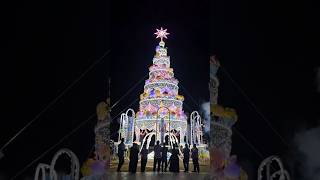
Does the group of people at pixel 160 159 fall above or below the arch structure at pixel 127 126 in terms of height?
below

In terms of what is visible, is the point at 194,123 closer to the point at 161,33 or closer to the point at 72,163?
the point at 161,33

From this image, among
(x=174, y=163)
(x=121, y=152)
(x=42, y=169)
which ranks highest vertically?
(x=121, y=152)

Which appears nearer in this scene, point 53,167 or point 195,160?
point 53,167

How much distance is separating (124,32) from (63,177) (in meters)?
3.04

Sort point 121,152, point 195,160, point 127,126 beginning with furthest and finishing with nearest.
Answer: point 127,126 → point 195,160 → point 121,152

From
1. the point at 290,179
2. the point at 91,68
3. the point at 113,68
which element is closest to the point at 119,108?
the point at 113,68

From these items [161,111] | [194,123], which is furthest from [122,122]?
[161,111]

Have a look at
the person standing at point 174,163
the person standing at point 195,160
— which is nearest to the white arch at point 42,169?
the person standing at point 174,163

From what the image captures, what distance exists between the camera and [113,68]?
21.9ft

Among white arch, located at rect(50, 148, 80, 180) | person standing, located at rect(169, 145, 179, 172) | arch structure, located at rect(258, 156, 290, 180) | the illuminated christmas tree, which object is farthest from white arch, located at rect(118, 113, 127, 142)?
arch structure, located at rect(258, 156, 290, 180)

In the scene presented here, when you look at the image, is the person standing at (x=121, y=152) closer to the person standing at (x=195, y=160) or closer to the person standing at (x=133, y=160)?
the person standing at (x=133, y=160)

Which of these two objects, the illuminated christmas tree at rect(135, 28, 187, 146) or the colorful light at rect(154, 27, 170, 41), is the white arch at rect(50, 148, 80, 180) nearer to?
the colorful light at rect(154, 27, 170, 41)

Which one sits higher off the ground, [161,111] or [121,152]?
[161,111]

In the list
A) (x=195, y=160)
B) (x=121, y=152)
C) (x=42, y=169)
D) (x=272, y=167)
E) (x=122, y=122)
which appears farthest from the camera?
(x=122, y=122)
